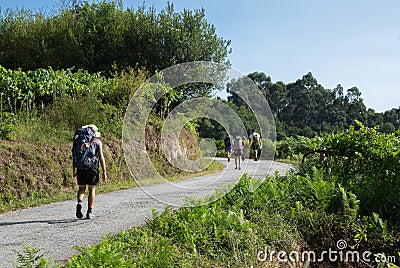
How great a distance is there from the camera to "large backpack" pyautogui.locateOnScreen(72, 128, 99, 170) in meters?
8.40

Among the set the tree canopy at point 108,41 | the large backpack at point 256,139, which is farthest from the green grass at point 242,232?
the tree canopy at point 108,41

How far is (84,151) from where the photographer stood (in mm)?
8406

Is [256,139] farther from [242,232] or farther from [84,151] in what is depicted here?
[84,151]

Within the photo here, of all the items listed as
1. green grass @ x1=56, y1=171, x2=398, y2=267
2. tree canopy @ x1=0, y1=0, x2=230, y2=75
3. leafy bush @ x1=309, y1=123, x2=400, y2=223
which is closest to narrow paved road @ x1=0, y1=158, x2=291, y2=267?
green grass @ x1=56, y1=171, x2=398, y2=267

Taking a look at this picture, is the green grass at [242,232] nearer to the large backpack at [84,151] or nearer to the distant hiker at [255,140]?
the distant hiker at [255,140]

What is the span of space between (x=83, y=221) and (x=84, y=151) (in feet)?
4.52

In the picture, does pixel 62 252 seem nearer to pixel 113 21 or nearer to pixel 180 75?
pixel 180 75

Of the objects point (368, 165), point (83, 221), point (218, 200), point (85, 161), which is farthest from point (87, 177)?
point (368, 165)

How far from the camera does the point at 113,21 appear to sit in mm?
28984

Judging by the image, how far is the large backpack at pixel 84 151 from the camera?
8.40 metres

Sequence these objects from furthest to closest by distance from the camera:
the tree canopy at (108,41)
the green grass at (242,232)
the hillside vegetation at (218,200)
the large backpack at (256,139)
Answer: the tree canopy at (108,41)
the large backpack at (256,139)
the hillside vegetation at (218,200)
the green grass at (242,232)

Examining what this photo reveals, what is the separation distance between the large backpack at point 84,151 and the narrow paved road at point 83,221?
1.12 metres

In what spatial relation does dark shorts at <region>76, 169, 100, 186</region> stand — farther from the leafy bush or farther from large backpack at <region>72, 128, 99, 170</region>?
the leafy bush

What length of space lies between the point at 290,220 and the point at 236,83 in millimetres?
2727
